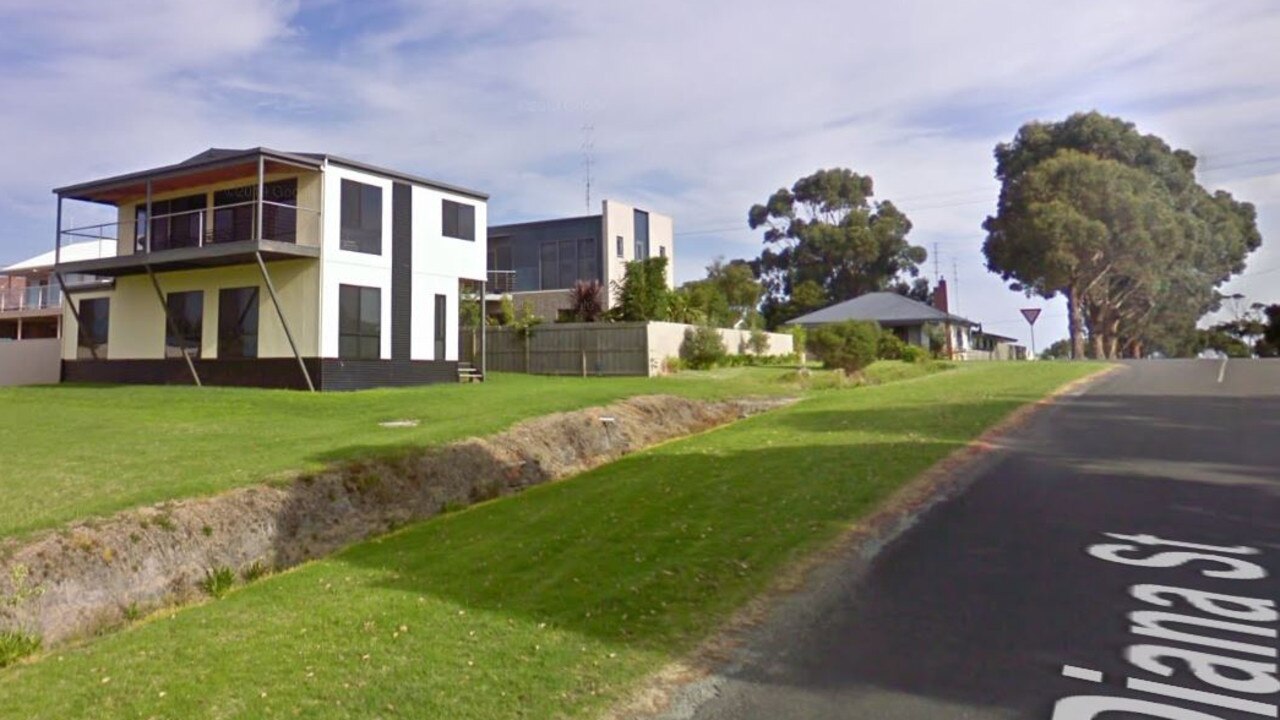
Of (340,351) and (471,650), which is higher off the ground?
(340,351)

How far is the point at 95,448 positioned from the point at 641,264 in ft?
73.6

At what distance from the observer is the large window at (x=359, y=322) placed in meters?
24.0

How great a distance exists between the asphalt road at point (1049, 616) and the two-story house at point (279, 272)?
61.4 ft

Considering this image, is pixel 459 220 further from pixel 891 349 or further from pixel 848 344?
pixel 891 349

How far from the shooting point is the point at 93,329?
2872cm

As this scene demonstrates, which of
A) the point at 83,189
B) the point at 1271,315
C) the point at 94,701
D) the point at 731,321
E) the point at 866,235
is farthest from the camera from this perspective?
the point at 866,235

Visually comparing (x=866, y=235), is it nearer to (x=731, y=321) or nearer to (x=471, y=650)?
(x=731, y=321)

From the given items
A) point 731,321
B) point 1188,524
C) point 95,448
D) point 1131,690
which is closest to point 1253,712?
point 1131,690

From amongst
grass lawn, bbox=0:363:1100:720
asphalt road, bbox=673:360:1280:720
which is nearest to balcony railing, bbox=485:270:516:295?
grass lawn, bbox=0:363:1100:720

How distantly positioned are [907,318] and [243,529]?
47960mm

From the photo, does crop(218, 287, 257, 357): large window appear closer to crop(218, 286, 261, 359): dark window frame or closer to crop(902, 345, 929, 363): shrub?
crop(218, 286, 261, 359): dark window frame

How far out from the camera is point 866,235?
68000 mm

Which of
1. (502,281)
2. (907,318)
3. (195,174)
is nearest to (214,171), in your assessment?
(195,174)

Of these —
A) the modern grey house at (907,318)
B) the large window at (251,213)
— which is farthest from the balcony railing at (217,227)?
the modern grey house at (907,318)
